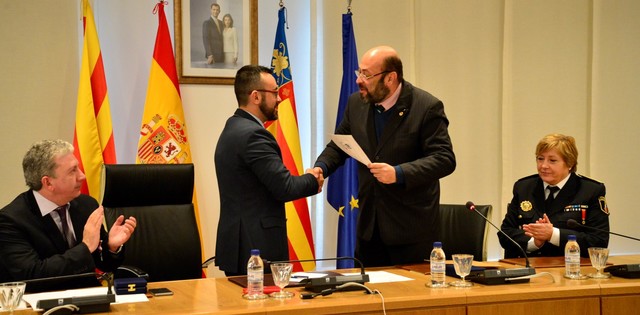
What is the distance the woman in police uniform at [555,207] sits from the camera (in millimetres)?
3424

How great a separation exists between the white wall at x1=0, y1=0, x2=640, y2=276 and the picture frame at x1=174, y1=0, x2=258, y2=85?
9 centimetres

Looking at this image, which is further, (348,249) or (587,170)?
(587,170)

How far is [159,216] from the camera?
3.57 metres

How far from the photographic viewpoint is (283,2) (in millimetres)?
5164

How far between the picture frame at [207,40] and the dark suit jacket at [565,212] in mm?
2224

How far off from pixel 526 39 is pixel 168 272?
11.9 ft

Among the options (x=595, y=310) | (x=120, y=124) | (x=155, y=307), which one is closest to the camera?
(x=155, y=307)

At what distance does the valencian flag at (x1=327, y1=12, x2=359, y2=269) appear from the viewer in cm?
486

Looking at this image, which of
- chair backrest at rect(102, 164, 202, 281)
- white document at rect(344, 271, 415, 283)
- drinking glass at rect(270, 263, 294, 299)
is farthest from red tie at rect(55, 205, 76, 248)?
white document at rect(344, 271, 415, 283)

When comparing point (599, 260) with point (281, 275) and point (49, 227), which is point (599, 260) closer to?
point (281, 275)

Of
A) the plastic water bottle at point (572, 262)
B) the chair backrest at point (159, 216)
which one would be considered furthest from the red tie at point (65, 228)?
the plastic water bottle at point (572, 262)

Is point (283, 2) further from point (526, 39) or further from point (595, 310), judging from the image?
point (595, 310)

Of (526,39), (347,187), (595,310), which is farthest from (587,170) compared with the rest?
(595,310)

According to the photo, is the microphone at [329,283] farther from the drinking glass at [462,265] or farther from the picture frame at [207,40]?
the picture frame at [207,40]
